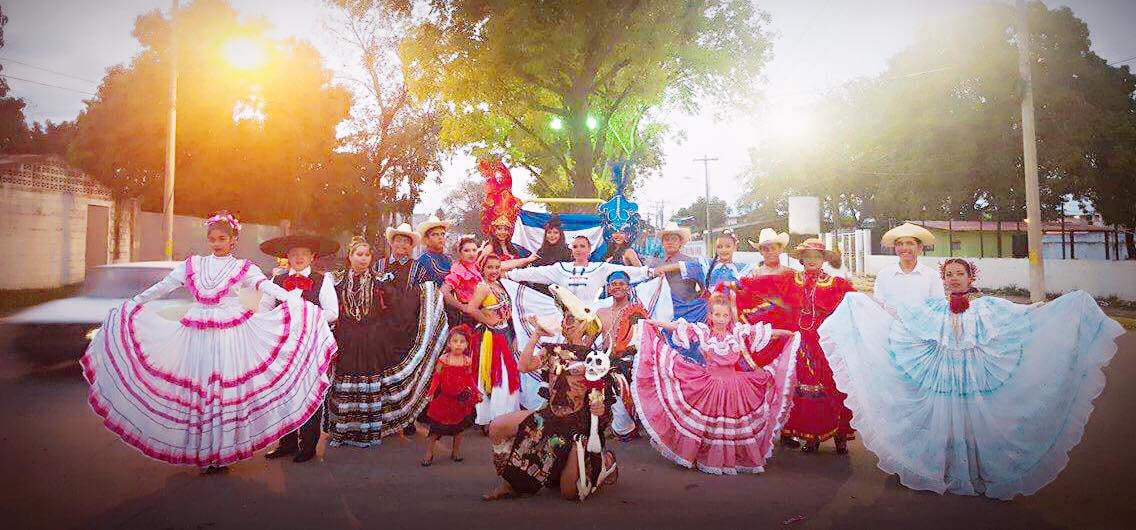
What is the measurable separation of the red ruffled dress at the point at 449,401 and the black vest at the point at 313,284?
1.34m

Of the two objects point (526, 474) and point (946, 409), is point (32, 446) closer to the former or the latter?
point (526, 474)

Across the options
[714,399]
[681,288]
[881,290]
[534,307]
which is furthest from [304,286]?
[881,290]

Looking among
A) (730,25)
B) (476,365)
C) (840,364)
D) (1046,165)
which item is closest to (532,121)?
(730,25)

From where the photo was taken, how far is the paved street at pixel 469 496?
4.14 m

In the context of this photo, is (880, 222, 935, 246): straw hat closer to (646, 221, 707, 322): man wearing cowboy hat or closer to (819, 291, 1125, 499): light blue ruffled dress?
(819, 291, 1125, 499): light blue ruffled dress

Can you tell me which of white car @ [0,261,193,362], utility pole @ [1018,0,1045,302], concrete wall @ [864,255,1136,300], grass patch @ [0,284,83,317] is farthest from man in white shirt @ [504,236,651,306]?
grass patch @ [0,284,83,317]

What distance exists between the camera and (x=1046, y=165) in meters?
28.4

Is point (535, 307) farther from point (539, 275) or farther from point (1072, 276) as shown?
point (1072, 276)

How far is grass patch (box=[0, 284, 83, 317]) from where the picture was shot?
17.1 metres

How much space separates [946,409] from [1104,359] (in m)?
1.00

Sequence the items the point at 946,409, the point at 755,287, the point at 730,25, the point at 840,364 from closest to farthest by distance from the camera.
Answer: the point at 946,409 → the point at 840,364 → the point at 755,287 → the point at 730,25

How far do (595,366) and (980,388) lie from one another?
110 inches

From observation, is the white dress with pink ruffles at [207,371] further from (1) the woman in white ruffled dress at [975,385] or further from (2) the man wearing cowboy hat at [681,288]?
(1) the woman in white ruffled dress at [975,385]

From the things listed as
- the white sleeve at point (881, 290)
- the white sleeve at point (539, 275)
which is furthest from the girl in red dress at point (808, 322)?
the white sleeve at point (539, 275)
